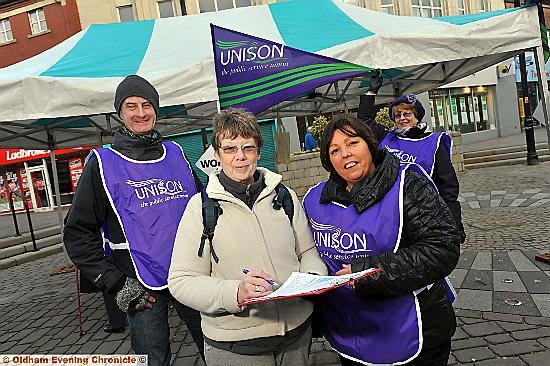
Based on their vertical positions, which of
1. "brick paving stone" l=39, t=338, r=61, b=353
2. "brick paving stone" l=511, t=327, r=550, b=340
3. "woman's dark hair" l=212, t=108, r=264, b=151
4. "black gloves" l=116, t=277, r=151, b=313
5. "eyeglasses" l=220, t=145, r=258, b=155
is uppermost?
"woman's dark hair" l=212, t=108, r=264, b=151

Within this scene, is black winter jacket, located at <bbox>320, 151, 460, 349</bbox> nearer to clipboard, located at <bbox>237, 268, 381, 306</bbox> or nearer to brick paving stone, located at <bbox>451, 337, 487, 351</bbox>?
clipboard, located at <bbox>237, 268, 381, 306</bbox>

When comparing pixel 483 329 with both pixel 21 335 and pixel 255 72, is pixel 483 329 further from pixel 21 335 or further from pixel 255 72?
pixel 21 335

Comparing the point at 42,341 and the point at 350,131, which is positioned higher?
the point at 350,131

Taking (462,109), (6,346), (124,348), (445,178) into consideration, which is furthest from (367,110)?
(462,109)

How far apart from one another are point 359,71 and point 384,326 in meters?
2.29

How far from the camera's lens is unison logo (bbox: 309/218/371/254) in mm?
1708

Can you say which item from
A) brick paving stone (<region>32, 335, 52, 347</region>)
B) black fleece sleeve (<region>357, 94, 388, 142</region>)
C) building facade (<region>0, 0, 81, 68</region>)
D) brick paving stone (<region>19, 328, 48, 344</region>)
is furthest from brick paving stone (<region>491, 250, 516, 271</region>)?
building facade (<region>0, 0, 81, 68</region>)

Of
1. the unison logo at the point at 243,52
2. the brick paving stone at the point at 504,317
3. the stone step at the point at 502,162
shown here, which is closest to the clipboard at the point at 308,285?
the unison logo at the point at 243,52

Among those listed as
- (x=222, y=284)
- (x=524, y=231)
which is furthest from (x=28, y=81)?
(x=524, y=231)

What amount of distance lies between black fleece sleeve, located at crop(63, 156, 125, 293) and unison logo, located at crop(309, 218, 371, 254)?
101 centimetres

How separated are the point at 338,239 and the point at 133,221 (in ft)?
3.50

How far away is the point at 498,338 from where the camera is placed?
338 centimetres

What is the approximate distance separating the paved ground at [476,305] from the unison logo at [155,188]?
2.00 metres
